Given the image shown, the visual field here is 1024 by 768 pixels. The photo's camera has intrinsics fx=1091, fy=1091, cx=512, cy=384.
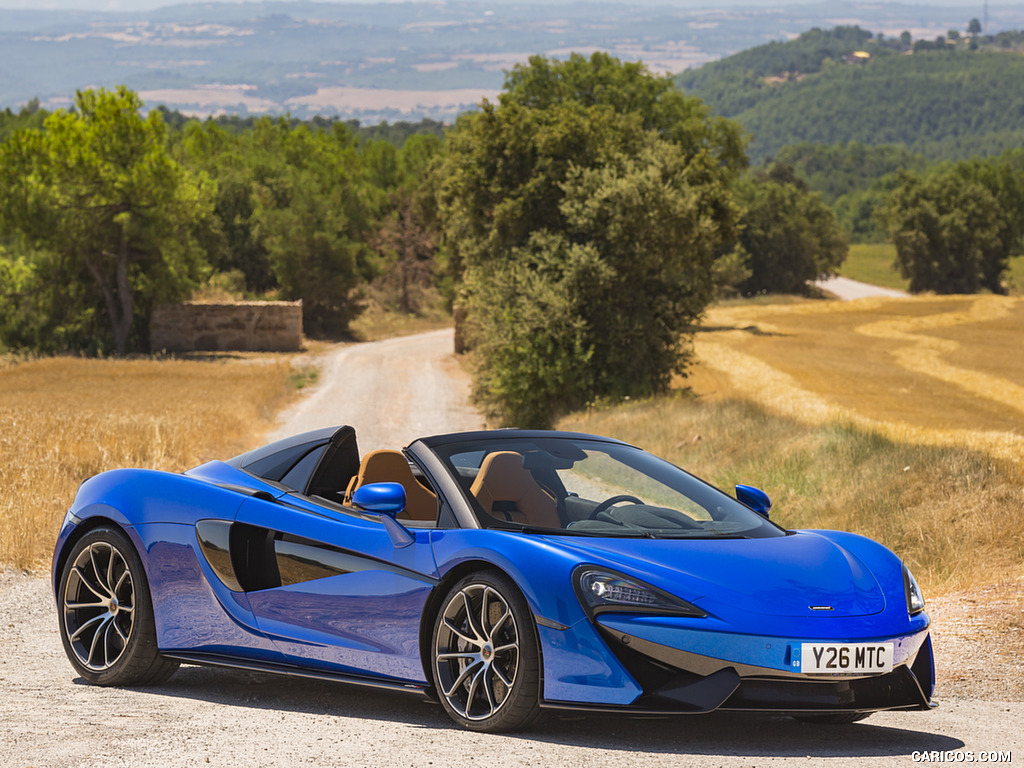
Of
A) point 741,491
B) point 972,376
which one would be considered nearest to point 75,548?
point 741,491

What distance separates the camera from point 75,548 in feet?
20.9

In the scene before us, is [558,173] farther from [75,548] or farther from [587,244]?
[75,548]

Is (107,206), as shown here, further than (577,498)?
Yes

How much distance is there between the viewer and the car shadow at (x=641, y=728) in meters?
4.61

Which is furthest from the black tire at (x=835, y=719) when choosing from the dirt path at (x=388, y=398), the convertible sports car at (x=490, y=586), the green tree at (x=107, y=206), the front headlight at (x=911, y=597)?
the green tree at (x=107, y=206)

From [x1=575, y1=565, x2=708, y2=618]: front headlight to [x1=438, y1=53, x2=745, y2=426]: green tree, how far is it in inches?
942

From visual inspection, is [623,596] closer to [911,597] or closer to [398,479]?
[911,597]

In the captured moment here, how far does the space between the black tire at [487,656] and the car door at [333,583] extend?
0.53 ft

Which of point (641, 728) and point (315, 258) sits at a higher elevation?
point (641, 728)

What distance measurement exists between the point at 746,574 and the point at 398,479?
6.96 ft

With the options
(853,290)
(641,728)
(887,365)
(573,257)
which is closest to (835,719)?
(641,728)

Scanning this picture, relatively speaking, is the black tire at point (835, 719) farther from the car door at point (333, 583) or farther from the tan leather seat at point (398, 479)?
the tan leather seat at point (398, 479)

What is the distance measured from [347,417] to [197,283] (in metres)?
29.9

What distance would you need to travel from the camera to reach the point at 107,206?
5250 centimetres
